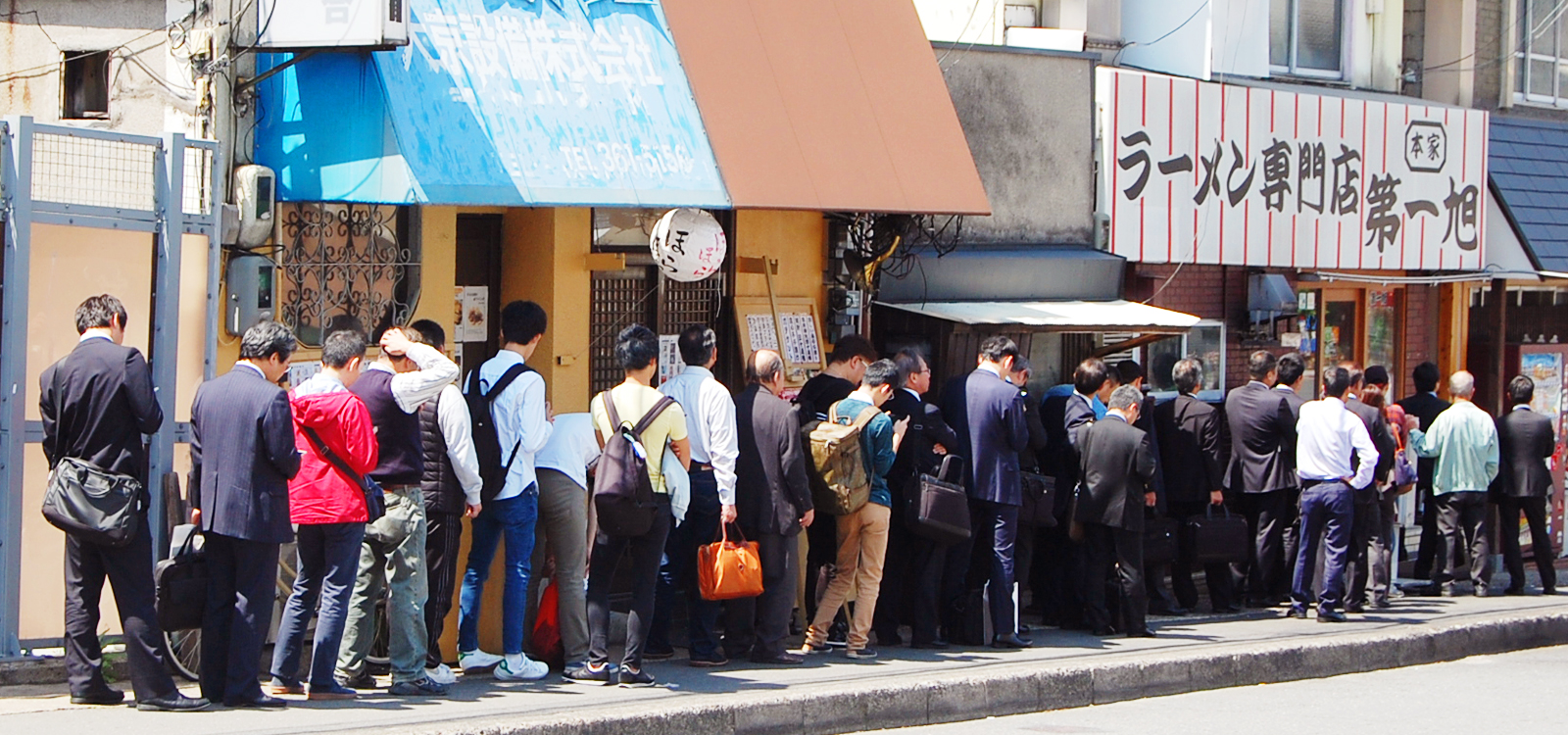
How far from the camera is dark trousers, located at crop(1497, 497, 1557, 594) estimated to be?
1379 cm

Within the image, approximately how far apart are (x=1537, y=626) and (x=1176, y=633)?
3217mm

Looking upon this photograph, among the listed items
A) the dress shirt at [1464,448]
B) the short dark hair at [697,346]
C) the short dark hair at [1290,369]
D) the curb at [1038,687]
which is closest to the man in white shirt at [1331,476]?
the short dark hair at [1290,369]

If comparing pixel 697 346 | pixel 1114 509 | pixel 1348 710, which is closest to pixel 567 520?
pixel 697 346

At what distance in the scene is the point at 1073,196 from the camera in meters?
13.1

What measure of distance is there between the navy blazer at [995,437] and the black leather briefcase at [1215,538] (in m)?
2.17

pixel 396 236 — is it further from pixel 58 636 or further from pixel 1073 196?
pixel 1073 196

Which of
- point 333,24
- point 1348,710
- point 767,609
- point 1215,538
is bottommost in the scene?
point 1348,710

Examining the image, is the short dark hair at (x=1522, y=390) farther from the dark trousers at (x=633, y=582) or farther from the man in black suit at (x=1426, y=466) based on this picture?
the dark trousers at (x=633, y=582)

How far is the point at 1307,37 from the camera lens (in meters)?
15.4

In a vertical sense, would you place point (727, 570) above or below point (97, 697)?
above

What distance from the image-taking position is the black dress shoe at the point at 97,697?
24.5ft

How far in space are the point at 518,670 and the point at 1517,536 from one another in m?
8.71

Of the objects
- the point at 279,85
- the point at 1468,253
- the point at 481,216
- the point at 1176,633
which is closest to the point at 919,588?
the point at 1176,633

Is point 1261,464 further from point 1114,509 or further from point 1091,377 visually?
point 1114,509
